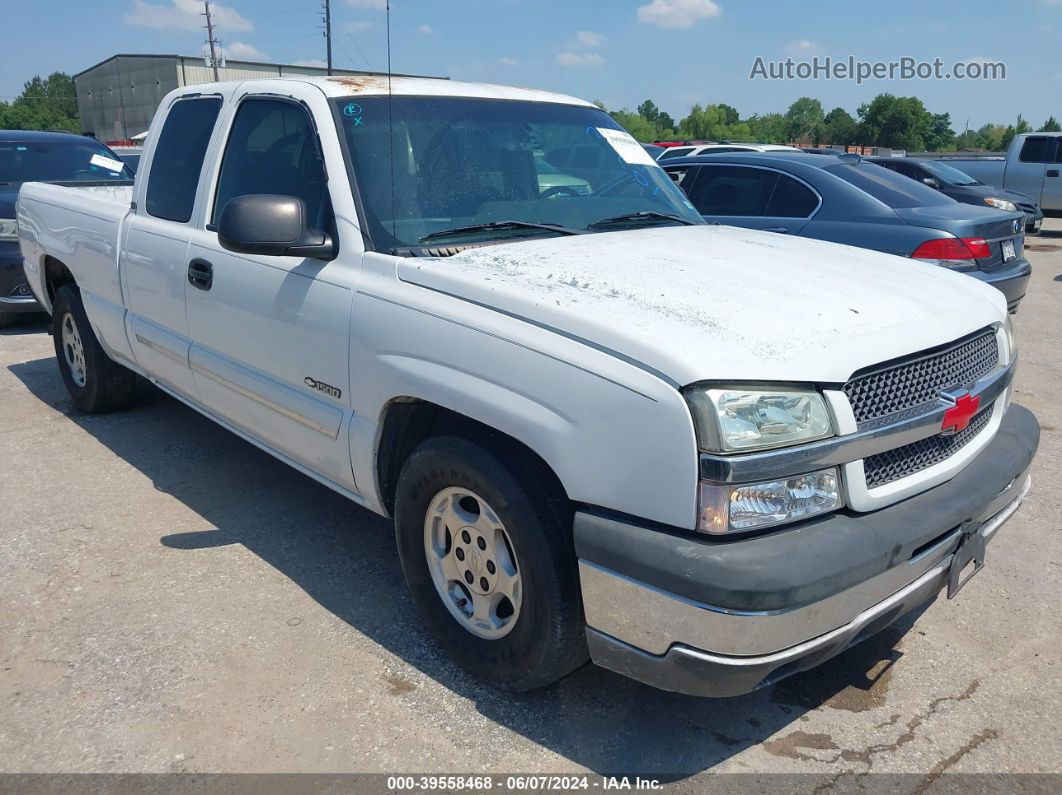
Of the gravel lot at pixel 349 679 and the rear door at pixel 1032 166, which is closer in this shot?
the gravel lot at pixel 349 679

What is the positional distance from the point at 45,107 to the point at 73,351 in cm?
10152

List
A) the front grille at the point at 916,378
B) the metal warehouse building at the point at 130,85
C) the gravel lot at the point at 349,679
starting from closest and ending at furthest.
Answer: the front grille at the point at 916,378, the gravel lot at the point at 349,679, the metal warehouse building at the point at 130,85

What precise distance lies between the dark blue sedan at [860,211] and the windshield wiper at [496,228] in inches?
134

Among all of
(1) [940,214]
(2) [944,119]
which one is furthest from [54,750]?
(2) [944,119]

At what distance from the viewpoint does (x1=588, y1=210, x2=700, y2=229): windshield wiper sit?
11.6ft

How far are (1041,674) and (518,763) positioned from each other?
1841 millimetres

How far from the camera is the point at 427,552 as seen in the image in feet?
9.93

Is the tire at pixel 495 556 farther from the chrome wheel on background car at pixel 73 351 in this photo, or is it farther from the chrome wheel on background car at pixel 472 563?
the chrome wheel on background car at pixel 73 351

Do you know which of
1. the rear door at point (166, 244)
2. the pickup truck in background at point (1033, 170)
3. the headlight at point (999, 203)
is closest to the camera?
the rear door at point (166, 244)

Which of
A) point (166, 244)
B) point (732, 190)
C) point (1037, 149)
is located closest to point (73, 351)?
point (166, 244)

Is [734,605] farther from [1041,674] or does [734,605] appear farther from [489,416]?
[1041,674]

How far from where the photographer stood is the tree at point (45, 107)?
235 feet

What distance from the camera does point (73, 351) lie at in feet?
19.0

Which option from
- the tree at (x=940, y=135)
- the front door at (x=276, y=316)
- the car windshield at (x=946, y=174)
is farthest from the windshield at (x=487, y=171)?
the tree at (x=940, y=135)
